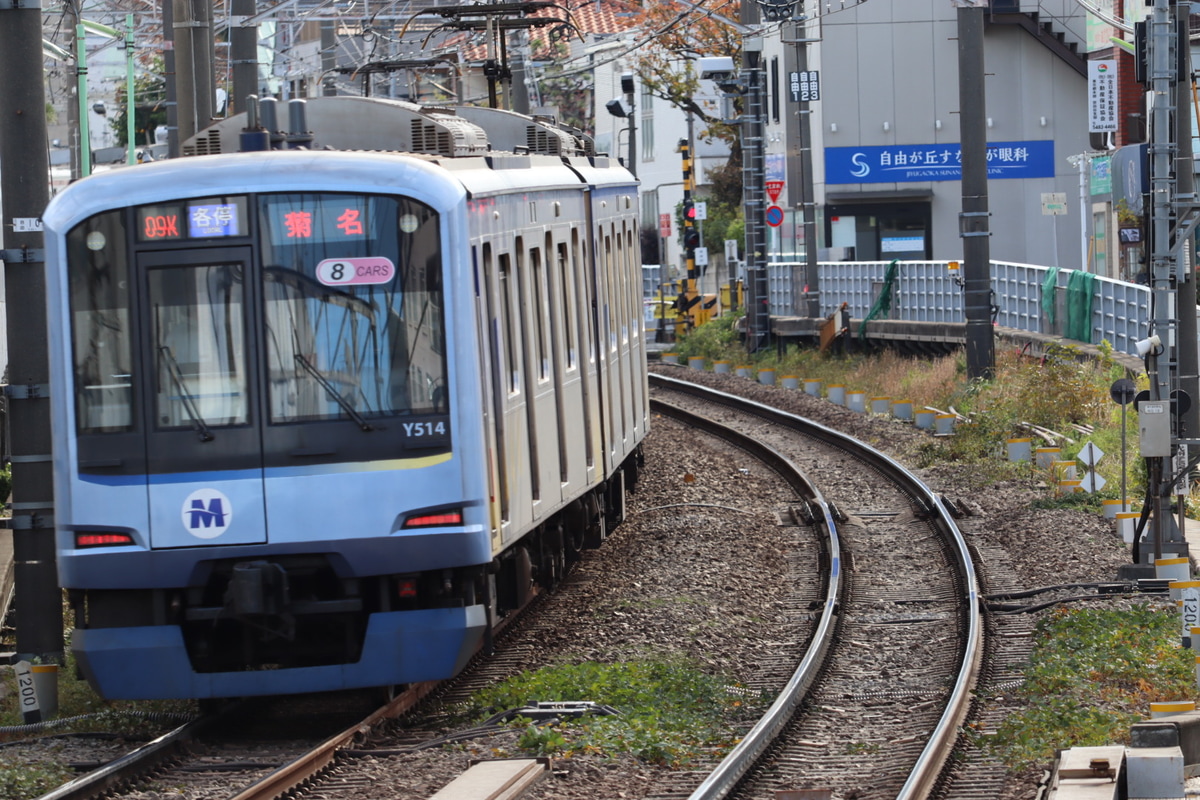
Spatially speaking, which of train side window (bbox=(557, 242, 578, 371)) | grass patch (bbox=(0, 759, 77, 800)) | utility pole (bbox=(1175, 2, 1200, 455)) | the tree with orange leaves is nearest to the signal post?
the tree with orange leaves

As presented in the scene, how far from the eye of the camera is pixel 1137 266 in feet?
111

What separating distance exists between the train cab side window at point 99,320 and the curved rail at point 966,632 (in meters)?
3.39

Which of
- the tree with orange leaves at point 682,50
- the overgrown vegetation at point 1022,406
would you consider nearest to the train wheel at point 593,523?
the overgrown vegetation at point 1022,406

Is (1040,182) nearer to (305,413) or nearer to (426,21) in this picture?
(426,21)

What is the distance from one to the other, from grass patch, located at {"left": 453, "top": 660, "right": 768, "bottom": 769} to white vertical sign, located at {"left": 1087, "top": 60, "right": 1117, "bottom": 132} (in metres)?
24.8

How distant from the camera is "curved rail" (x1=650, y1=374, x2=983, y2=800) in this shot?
26.0 ft

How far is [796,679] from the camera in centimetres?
990

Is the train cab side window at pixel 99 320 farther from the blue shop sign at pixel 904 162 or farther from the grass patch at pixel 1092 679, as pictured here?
the blue shop sign at pixel 904 162

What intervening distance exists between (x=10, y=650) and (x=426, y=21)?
2334cm

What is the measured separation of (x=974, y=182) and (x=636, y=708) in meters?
16.2

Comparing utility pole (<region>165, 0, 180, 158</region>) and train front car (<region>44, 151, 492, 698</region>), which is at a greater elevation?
utility pole (<region>165, 0, 180, 158</region>)

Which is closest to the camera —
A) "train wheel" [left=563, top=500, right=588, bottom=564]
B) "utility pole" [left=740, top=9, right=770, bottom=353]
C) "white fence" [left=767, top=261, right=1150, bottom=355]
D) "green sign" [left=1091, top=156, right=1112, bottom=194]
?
"train wheel" [left=563, top=500, right=588, bottom=564]

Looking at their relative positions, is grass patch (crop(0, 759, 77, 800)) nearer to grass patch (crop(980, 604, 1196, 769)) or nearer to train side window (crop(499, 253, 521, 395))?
train side window (crop(499, 253, 521, 395))

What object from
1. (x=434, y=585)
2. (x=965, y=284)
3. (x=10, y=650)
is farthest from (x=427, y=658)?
(x=965, y=284)
